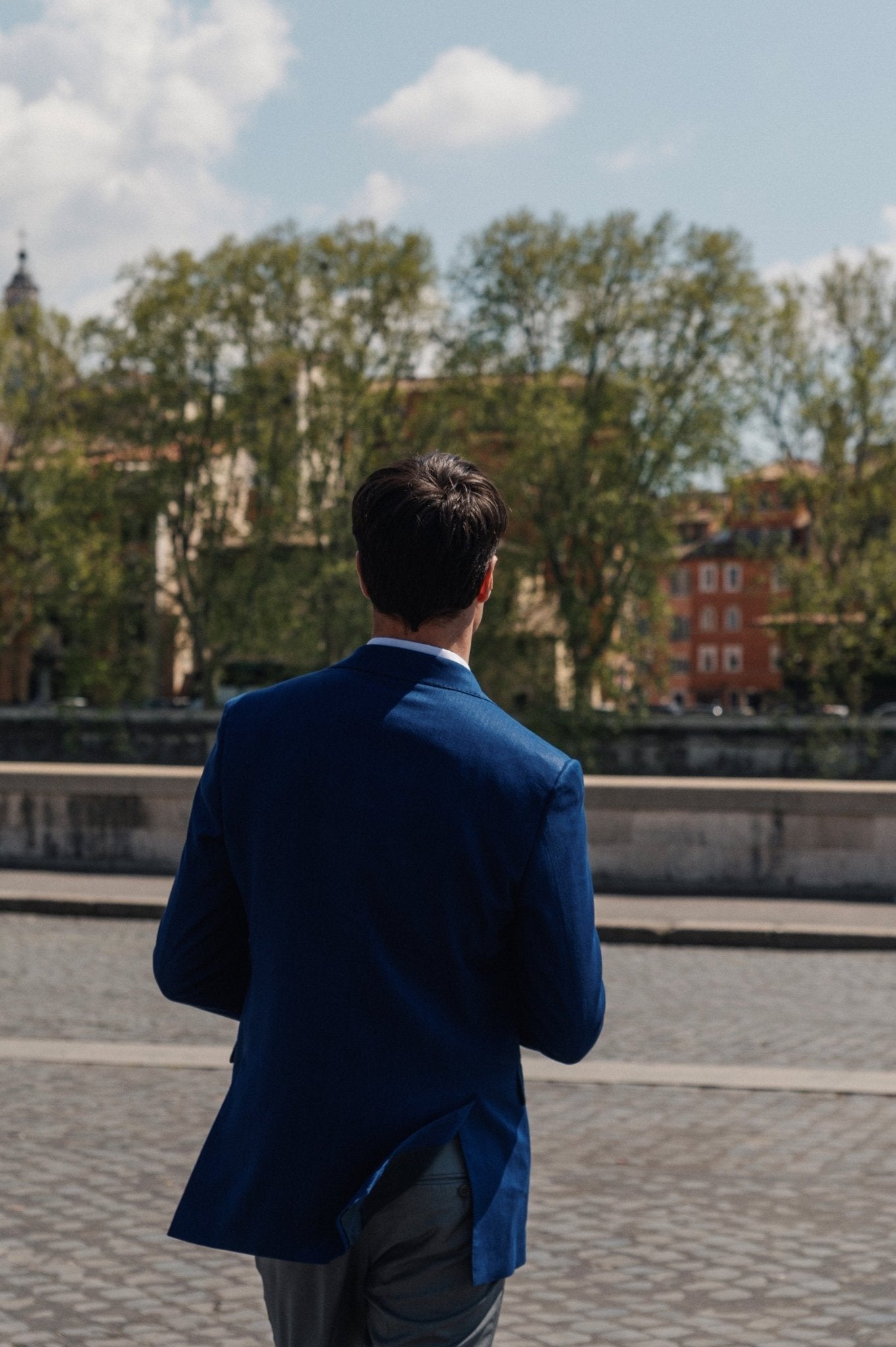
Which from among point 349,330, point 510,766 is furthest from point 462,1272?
point 349,330

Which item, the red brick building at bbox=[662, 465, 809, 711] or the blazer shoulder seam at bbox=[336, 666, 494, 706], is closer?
the blazer shoulder seam at bbox=[336, 666, 494, 706]

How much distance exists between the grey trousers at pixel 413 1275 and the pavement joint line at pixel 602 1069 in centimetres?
519

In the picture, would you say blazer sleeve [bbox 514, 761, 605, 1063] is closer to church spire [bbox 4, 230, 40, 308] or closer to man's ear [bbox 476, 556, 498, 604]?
man's ear [bbox 476, 556, 498, 604]

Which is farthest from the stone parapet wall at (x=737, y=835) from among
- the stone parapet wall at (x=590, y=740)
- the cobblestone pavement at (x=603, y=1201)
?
the stone parapet wall at (x=590, y=740)

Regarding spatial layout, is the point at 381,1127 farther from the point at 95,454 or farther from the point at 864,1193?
the point at 95,454

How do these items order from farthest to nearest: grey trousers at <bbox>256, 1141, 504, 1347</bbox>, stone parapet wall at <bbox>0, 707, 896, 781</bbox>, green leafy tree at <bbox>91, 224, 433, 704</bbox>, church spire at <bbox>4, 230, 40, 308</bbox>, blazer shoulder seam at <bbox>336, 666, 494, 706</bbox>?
church spire at <bbox>4, 230, 40, 308</bbox> → green leafy tree at <bbox>91, 224, 433, 704</bbox> → stone parapet wall at <bbox>0, 707, 896, 781</bbox> → blazer shoulder seam at <bbox>336, 666, 494, 706</bbox> → grey trousers at <bbox>256, 1141, 504, 1347</bbox>

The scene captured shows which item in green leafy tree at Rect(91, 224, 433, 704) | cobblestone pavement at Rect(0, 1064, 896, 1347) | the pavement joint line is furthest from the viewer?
green leafy tree at Rect(91, 224, 433, 704)

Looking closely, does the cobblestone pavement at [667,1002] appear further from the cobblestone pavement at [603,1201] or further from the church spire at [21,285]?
the church spire at [21,285]

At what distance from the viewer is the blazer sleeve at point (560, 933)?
193cm

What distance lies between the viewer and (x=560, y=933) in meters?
1.94

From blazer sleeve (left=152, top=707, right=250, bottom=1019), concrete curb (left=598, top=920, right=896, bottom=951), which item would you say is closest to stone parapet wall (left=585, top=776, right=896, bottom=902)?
concrete curb (left=598, top=920, right=896, bottom=951)

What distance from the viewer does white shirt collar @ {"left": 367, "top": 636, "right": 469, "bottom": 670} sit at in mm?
2025

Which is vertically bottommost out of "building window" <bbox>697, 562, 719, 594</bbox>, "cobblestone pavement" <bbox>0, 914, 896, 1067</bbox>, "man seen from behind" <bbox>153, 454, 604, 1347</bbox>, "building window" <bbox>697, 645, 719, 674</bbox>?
"building window" <bbox>697, 645, 719, 674</bbox>

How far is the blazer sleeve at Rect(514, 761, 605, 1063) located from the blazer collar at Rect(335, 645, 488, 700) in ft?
0.57
